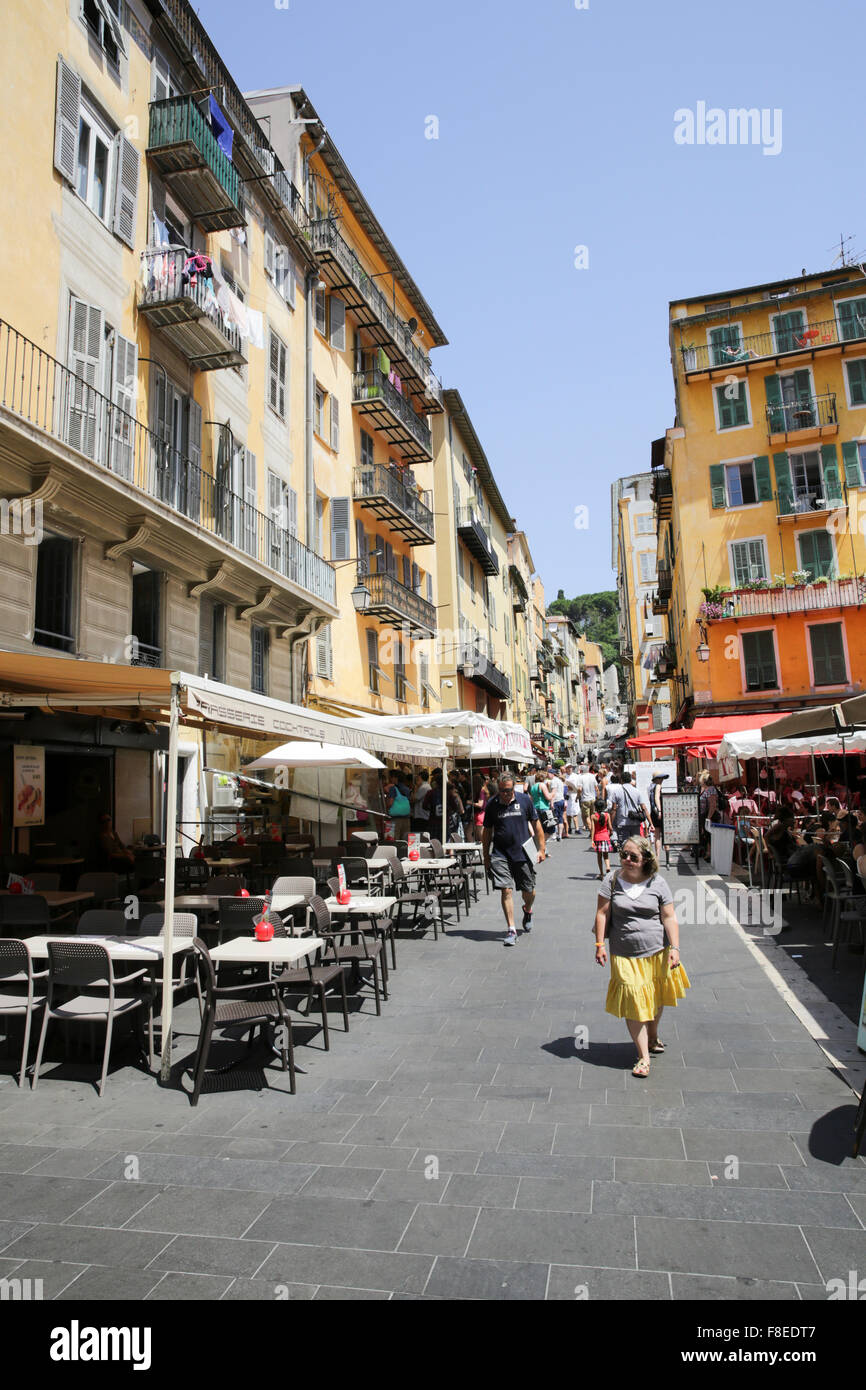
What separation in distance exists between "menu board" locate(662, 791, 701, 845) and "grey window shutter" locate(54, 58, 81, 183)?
15.3m

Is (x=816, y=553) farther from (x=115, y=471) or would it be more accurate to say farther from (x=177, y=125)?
(x=115, y=471)

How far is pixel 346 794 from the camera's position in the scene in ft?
71.9

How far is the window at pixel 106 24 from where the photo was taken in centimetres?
1308

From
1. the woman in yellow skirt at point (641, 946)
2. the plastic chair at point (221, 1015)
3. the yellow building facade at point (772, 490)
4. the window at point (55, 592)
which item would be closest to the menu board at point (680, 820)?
the yellow building facade at point (772, 490)

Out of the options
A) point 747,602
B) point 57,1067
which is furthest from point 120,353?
point 747,602

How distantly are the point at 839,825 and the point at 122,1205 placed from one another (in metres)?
10.8

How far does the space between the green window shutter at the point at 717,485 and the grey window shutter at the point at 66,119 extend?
24410mm

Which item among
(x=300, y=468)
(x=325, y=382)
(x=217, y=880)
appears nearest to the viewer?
(x=217, y=880)

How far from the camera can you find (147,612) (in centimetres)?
1421

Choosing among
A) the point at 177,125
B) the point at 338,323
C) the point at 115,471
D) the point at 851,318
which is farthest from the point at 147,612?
the point at 851,318

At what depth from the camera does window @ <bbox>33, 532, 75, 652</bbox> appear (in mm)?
11727

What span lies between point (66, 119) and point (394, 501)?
557 inches
